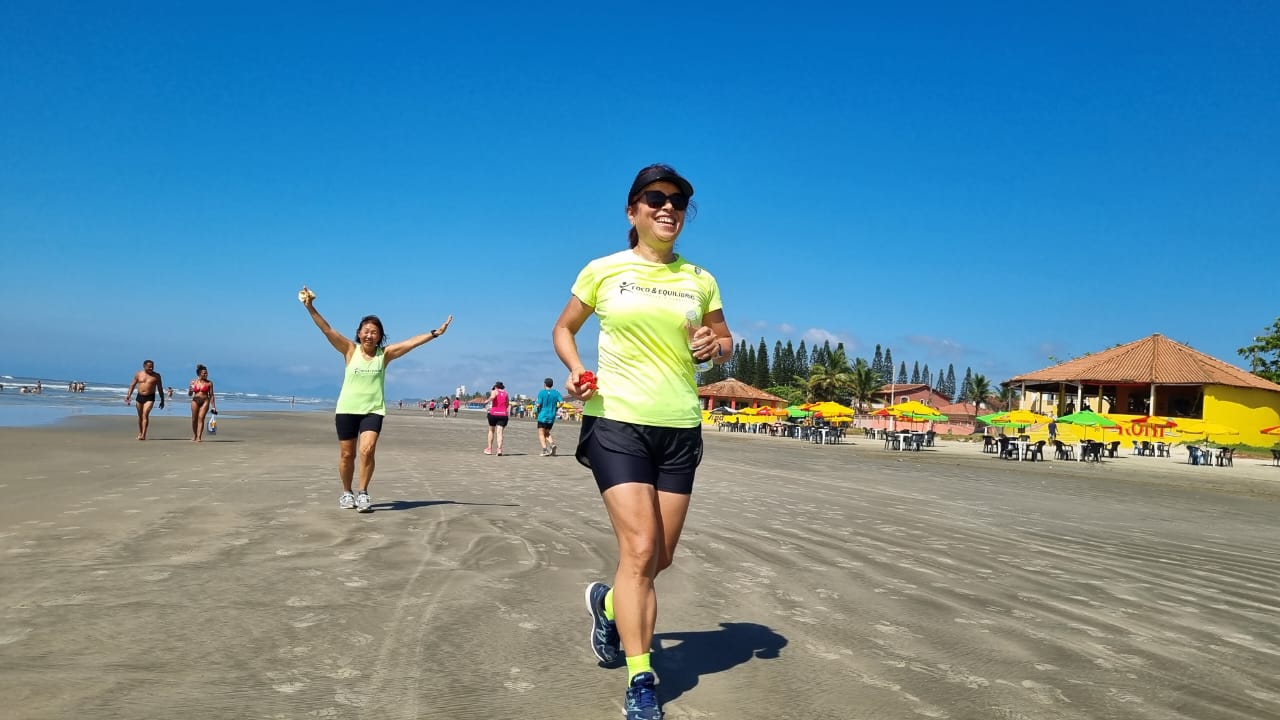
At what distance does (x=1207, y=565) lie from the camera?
20.5ft

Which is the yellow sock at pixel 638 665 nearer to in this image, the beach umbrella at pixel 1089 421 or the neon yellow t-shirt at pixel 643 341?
the neon yellow t-shirt at pixel 643 341

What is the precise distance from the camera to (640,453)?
2863 mm

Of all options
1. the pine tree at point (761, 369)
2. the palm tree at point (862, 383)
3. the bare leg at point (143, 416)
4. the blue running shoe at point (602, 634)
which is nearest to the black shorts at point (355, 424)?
the blue running shoe at point (602, 634)

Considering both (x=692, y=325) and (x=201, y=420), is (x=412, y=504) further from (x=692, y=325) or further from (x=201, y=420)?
(x=201, y=420)

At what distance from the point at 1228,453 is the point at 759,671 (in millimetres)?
38614

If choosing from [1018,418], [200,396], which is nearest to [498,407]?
[200,396]

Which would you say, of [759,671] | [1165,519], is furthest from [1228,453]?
[759,671]

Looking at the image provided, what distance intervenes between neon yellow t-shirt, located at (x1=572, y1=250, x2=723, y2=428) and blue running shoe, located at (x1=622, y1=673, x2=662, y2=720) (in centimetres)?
87

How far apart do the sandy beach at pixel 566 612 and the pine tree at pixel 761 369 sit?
11616cm

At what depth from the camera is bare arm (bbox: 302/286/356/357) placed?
266 inches

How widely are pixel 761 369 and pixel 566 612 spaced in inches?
4871

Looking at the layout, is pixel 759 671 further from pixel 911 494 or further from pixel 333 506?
pixel 911 494

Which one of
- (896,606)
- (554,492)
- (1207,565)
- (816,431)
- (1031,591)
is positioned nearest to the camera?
(896,606)

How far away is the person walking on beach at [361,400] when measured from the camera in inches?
283
